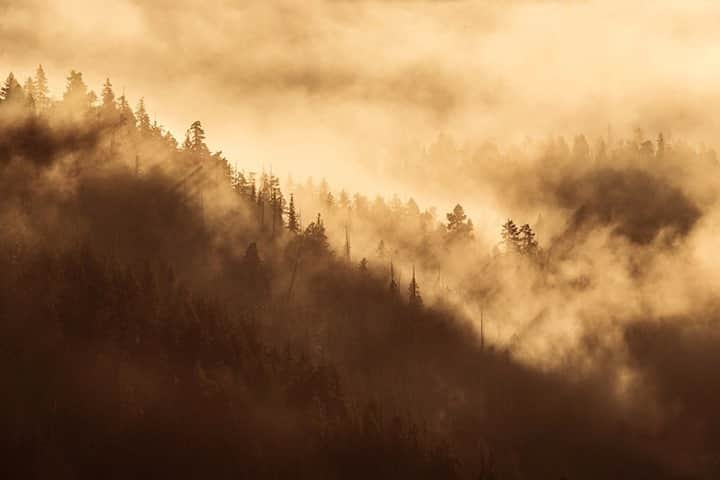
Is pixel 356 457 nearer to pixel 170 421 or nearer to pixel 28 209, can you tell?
pixel 170 421

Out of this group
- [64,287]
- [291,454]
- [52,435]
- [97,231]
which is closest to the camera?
A: [52,435]

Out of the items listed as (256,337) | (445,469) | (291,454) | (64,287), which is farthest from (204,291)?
(445,469)

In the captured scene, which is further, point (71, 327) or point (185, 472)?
point (71, 327)

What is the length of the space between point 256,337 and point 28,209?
176 feet

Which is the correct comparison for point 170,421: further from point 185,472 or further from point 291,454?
point 291,454

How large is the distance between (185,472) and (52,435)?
22453mm

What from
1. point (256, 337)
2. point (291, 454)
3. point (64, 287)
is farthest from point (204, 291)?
point (291, 454)

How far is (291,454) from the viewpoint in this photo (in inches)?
6836

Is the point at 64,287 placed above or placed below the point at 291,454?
above

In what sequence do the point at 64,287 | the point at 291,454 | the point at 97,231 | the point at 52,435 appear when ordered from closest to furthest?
the point at 52,435 < the point at 291,454 < the point at 64,287 < the point at 97,231

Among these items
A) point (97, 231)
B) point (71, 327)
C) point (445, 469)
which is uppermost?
point (97, 231)

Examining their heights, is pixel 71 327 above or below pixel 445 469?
above

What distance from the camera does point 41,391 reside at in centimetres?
16438

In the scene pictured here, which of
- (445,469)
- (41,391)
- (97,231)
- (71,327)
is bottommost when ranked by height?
(445,469)
